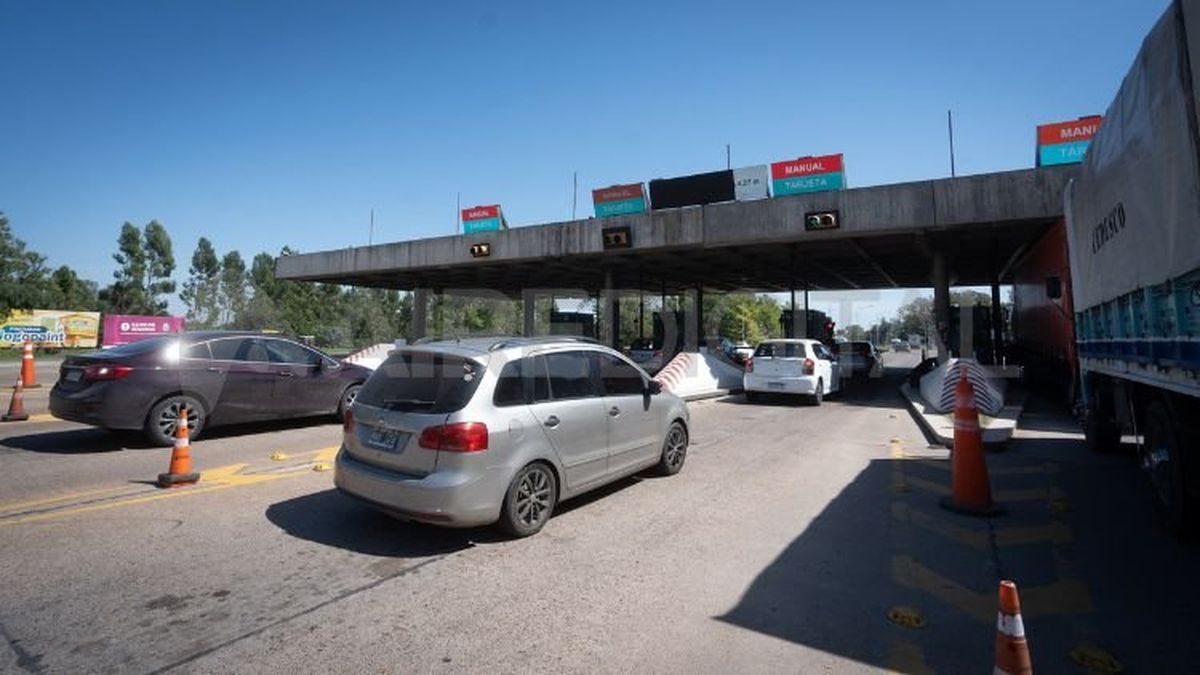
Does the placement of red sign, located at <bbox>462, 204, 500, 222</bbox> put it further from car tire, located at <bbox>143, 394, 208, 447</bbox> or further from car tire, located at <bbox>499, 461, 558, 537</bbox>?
car tire, located at <bbox>499, 461, 558, 537</bbox>

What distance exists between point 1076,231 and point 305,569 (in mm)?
9458

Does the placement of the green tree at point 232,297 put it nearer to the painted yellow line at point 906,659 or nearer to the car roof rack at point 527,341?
the car roof rack at point 527,341

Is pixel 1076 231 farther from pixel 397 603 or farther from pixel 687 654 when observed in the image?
pixel 397 603

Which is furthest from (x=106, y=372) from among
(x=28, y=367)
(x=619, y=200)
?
(x=619, y=200)

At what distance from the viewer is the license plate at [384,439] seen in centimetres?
459

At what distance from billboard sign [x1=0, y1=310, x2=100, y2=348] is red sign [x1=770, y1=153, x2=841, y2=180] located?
172 feet

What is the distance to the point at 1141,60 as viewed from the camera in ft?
14.5

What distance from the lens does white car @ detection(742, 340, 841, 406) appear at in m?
14.1

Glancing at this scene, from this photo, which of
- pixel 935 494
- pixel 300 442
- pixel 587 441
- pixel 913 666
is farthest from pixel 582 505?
pixel 300 442

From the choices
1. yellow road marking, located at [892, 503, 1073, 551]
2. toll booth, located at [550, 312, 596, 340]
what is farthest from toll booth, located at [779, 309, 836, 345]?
yellow road marking, located at [892, 503, 1073, 551]

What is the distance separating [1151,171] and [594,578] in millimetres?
4939

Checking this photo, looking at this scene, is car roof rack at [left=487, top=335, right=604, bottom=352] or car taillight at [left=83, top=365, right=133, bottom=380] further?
car taillight at [left=83, top=365, right=133, bottom=380]

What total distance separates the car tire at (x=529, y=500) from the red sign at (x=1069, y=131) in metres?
18.5

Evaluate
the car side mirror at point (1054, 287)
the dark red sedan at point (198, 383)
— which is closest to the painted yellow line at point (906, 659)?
the dark red sedan at point (198, 383)
